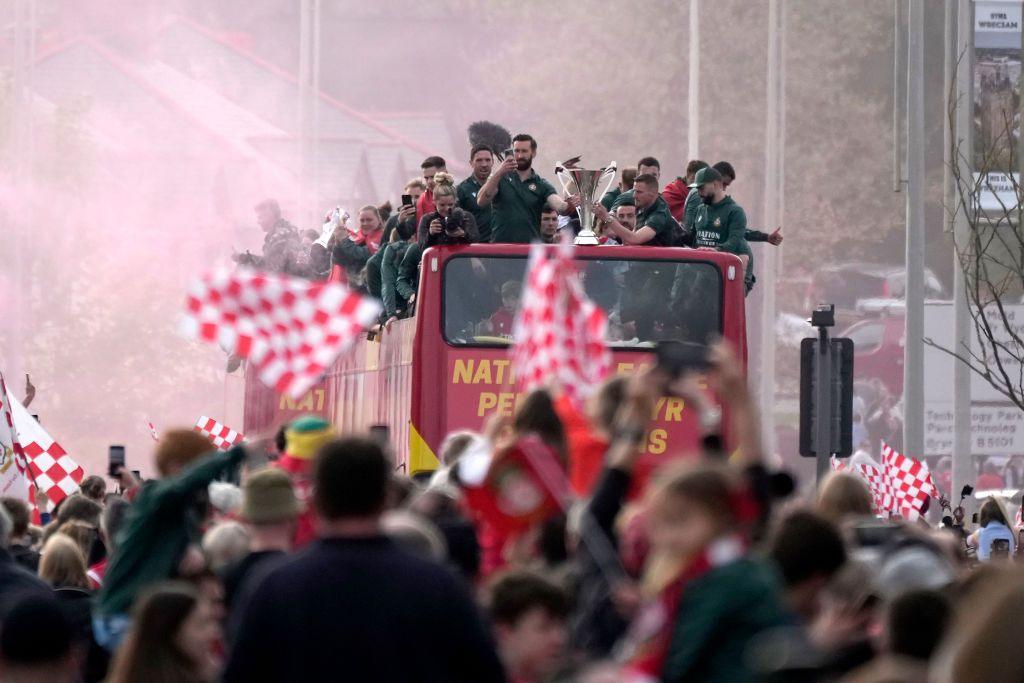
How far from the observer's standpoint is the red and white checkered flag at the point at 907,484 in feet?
69.0

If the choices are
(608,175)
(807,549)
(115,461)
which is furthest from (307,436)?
(608,175)

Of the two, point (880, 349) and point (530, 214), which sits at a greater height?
point (530, 214)

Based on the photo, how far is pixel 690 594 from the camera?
504 cm

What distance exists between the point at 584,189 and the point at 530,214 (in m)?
0.52

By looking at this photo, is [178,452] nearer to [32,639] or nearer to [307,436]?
[307,436]

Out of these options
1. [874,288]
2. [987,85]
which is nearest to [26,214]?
[874,288]

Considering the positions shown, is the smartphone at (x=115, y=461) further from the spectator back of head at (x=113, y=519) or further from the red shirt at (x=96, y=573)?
the spectator back of head at (x=113, y=519)

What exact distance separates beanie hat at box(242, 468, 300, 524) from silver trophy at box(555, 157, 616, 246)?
28.2 ft

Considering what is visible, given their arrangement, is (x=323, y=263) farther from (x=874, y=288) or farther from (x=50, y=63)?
(x=874, y=288)

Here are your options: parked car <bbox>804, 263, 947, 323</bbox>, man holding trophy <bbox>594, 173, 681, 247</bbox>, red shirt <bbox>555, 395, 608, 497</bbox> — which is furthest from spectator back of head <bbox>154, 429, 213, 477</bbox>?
parked car <bbox>804, 263, 947, 323</bbox>

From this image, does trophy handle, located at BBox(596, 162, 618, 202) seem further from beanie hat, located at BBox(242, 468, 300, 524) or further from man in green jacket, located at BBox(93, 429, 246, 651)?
beanie hat, located at BBox(242, 468, 300, 524)

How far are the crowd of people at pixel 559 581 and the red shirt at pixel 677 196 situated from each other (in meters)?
9.47

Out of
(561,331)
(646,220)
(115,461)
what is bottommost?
(115,461)

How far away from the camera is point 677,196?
17.2 metres
